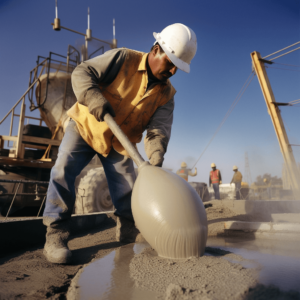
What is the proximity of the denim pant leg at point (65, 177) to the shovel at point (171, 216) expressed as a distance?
0.70 meters

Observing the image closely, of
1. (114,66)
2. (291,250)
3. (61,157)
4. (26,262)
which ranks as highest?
(114,66)

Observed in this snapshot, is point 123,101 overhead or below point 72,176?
overhead

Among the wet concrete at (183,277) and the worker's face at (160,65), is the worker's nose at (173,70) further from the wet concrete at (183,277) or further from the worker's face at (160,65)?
the wet concrete at (183,277)

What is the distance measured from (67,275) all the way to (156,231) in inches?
24.8

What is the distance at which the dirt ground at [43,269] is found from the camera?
136 cm

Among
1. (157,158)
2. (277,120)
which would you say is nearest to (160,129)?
(157,158)

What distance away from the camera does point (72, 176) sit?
90.9 inches

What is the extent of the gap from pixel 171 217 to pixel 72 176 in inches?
42.0

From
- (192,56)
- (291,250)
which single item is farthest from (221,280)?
(192,56)

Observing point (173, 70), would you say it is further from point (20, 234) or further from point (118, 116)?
point (20, 234)

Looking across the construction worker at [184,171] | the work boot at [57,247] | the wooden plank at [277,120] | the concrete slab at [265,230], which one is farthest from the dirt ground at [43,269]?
the wooden plank at [277,120]

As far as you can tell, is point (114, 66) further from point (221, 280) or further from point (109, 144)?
point (221, 280)

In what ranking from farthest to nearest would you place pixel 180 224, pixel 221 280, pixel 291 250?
pixel 291 250 < pixel 180 224 < pixel 221 280

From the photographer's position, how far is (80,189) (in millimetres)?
5086
